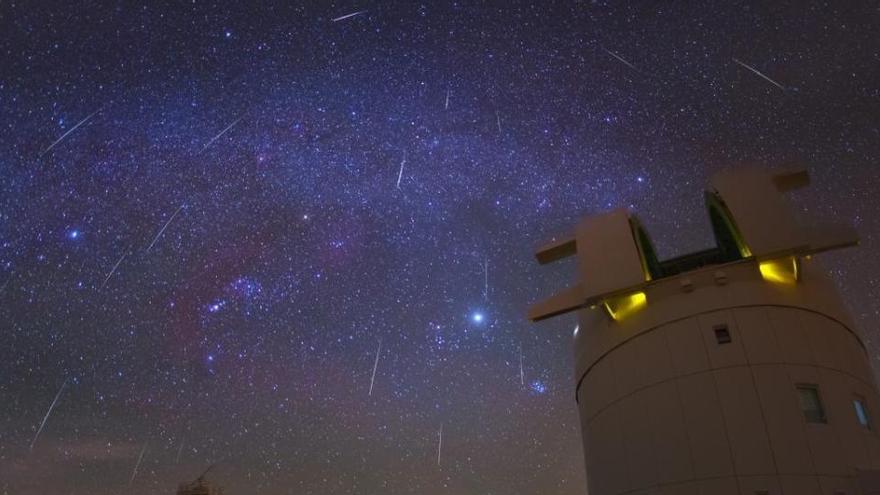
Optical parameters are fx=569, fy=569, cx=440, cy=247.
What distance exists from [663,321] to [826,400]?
3.91m

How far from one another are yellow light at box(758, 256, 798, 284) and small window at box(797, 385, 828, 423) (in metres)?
2.68

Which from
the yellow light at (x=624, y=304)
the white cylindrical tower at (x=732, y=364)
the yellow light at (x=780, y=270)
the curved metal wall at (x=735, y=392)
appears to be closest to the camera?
the curved metal wall at (x=735, y=392)

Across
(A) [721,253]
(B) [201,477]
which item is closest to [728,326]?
(A) [721,253]

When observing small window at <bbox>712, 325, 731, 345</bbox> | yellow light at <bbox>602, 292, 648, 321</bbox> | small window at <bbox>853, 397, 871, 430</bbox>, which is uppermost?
yellow light at <bbox>602, 292, 648, 321</bbox>

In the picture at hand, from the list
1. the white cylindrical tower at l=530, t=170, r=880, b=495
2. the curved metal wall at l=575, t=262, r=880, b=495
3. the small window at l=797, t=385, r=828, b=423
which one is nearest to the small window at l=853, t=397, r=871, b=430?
the white cylindrical tower at l=530, t=170, r=880, b=495

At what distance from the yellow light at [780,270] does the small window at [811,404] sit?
2.68 meters

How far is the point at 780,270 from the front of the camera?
575 inches

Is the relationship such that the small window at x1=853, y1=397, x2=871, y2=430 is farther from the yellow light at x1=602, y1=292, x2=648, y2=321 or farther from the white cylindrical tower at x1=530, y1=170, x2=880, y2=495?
the yellow light at x1=602, y1=292, x2=648, y2=321

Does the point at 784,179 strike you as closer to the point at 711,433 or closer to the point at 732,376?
the point at 732,376

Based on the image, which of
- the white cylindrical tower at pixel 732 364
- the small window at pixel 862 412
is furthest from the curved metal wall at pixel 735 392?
the small window at pixel 862 412

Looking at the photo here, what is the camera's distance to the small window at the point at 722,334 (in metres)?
14.1

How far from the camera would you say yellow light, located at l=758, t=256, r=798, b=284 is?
47.5ft

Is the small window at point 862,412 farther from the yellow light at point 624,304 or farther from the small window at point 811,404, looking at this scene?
the yellow light at point 624,304

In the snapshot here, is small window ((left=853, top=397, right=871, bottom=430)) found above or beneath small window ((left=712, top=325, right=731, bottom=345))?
beneath
